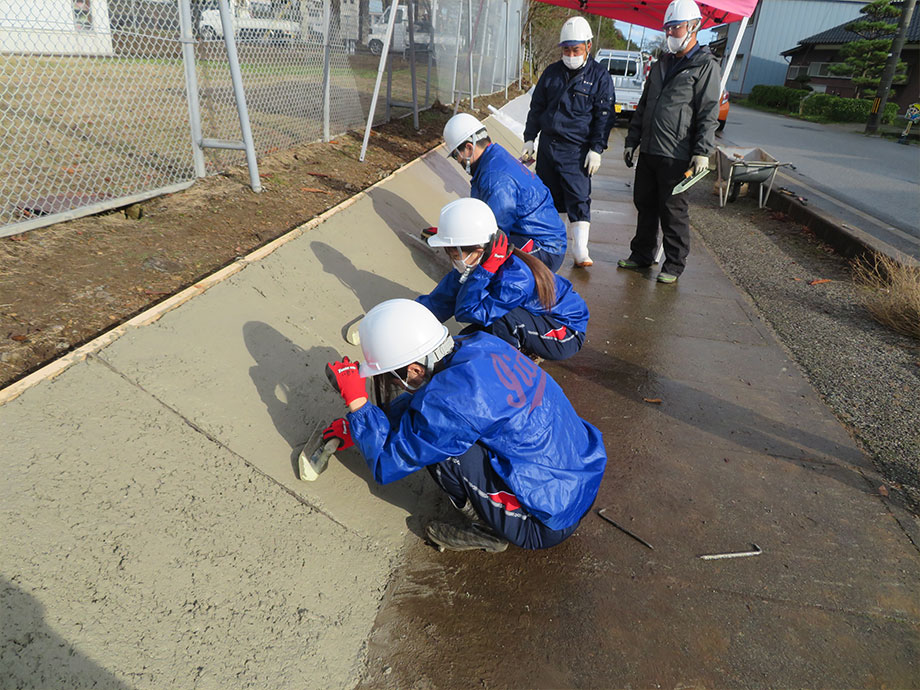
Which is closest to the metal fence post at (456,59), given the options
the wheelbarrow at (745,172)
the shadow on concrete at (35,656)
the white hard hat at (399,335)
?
the wheelbarrow at (745,172)

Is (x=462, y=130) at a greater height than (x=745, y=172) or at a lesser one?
greater

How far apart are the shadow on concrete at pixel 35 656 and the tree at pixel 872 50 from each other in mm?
36651

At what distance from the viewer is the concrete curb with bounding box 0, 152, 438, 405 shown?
253 cm

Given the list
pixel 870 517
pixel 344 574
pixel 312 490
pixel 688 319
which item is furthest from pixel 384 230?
pixel 870 517

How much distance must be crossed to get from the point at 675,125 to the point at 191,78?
3968 mm

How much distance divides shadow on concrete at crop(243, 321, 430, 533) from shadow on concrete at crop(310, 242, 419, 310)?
850 millimetres

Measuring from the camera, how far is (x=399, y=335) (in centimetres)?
234

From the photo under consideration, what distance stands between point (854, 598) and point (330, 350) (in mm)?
2794

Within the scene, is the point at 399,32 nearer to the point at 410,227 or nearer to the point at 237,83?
the point at 410,227

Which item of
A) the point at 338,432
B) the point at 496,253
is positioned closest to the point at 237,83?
the point at 496,253

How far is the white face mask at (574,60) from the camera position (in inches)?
218

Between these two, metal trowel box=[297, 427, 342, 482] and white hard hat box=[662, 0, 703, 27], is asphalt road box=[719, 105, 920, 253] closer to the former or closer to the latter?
white hard hat box=[662, 0, 703, 27]

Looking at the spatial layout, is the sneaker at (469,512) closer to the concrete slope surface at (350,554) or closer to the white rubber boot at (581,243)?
the concrete slope surface at (350,554)

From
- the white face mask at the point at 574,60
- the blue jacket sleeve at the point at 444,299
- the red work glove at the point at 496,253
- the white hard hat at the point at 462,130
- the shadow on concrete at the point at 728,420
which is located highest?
the white face mask at the point at 574,60
